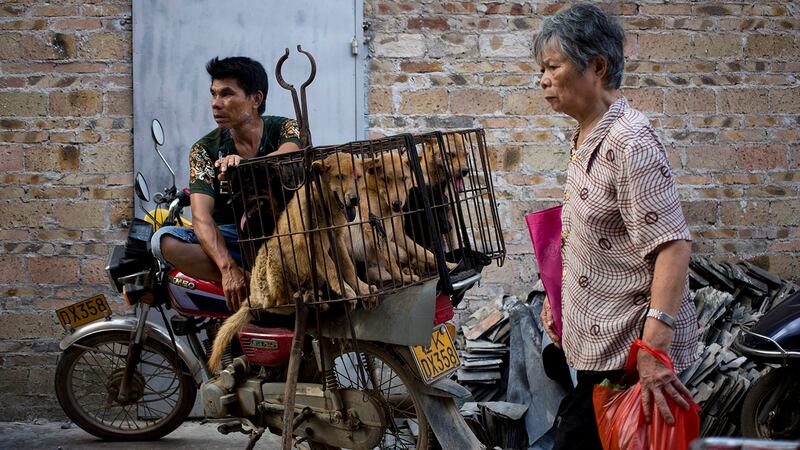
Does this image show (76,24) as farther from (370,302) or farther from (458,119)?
(370,302)

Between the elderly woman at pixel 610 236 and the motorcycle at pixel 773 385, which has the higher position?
the elderly woman at pixel 610 236

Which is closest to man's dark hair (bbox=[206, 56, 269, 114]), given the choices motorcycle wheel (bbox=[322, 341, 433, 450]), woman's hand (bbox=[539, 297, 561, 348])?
motorcycle wheel (bbox=[322, 341, 433, 450])

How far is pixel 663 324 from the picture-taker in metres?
2.66

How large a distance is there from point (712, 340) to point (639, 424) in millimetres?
3509

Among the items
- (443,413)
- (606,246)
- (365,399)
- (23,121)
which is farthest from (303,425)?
(23,121)

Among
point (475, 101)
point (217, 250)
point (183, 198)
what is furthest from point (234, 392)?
point (475, 101)

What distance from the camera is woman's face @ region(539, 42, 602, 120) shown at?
2.92m

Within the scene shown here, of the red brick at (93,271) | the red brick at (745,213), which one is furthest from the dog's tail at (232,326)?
the red brick at (745,213)

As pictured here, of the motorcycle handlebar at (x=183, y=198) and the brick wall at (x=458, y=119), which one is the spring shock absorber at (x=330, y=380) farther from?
the brick wall at (x=458, y=119)

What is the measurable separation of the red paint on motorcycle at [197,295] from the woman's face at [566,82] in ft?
7.81

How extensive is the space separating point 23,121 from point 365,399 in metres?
3.41

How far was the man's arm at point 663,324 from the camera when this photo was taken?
2.61 meters

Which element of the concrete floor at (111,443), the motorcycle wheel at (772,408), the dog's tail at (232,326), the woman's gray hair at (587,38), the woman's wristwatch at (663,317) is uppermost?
the woman's gray hair at (587,38)

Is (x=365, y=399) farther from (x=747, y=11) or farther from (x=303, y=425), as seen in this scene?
(x=747, y=11)
